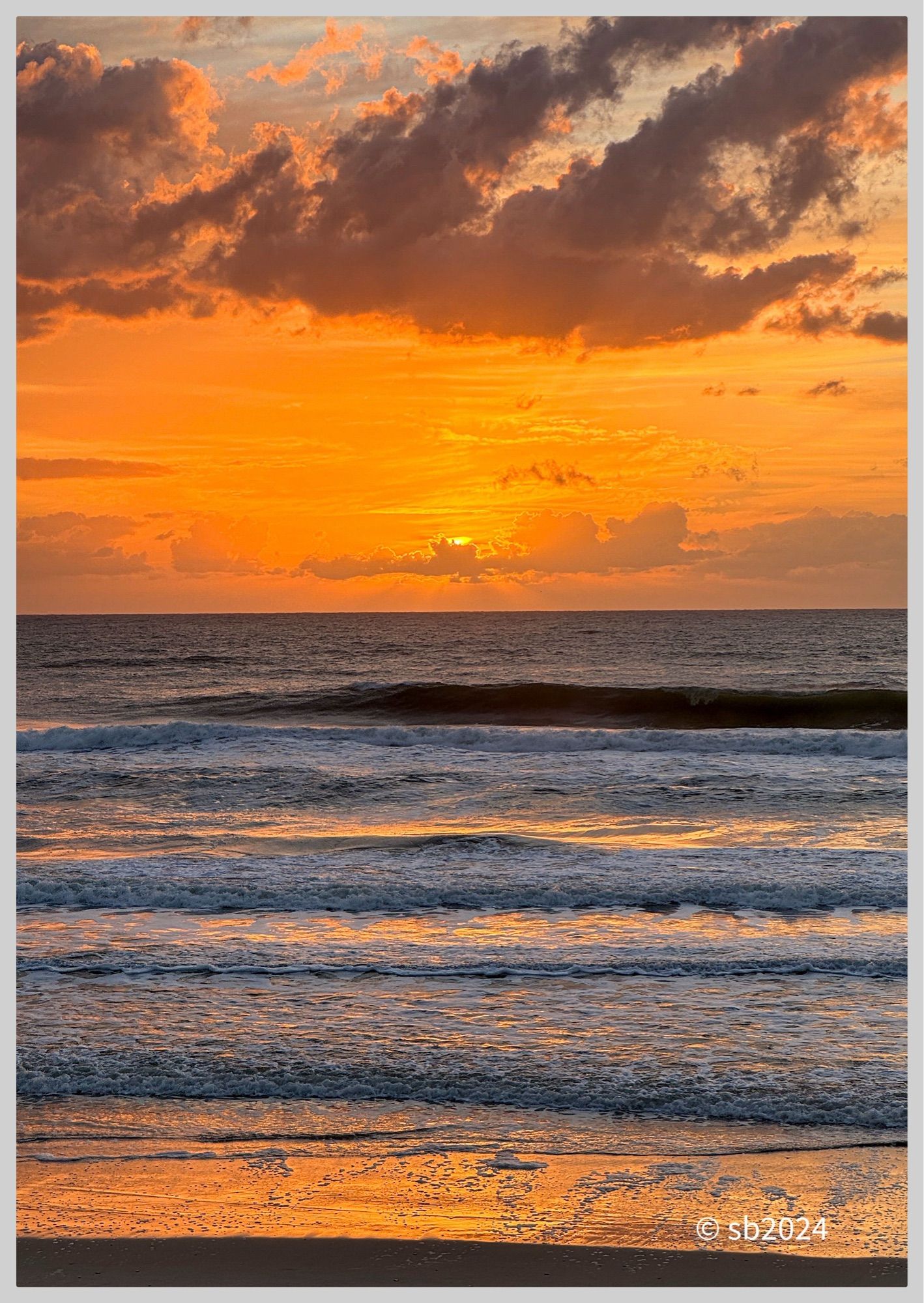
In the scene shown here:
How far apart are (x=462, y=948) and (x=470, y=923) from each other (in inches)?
31.8

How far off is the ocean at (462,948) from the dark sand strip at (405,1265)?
2.58 feet

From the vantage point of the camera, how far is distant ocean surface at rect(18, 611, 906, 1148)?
20.7ft

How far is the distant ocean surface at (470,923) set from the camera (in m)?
6.31

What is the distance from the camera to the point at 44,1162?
5348 mm

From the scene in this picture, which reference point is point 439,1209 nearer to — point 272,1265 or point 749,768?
point 272,1265

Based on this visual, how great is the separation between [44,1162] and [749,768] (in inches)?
646

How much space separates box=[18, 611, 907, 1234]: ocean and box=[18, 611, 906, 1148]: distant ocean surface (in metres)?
0.04

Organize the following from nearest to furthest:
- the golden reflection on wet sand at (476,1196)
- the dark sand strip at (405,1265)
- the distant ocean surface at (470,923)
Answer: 1. the dark sand strip at (405,1265)
2. the golden reflection on wet sand at (476,1196)
3. the distant ocean surface at (470,923)

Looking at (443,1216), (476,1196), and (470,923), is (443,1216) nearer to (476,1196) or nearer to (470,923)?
(476,1196)

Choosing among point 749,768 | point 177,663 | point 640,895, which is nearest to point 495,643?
point 177,663

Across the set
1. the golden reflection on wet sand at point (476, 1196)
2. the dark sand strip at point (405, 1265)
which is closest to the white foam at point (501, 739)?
the golden reflection on wet sand at point (476, 1196)

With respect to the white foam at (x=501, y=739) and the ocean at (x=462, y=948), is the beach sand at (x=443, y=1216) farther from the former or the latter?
the white foam at (x=501, y=739)

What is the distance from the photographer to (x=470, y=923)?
9672 mm

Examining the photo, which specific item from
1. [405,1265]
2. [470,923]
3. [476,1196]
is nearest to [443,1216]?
[476,1196]
